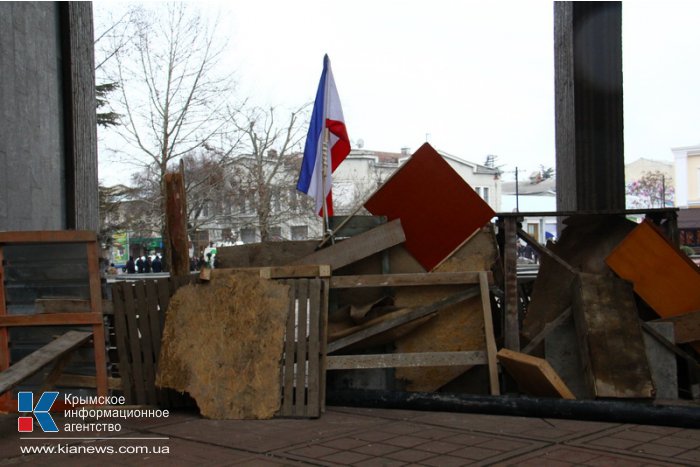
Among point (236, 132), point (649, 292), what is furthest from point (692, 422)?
point (236, 132)

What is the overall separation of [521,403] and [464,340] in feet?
3.46

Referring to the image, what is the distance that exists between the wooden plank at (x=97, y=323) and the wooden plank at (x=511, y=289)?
3922 mm

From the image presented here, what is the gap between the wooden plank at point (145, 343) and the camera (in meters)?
7.01

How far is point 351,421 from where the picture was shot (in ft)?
20.9

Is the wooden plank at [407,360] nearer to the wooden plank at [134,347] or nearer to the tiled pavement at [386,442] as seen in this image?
the tiled pavement at [386,442]

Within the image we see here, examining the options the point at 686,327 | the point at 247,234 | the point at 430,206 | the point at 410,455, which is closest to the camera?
the point at 410,455

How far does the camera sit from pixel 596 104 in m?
10.2

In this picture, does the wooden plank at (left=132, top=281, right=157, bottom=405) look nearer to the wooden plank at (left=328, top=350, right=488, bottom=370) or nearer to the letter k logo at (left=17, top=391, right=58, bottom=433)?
the letter k logo at (left=17, top=391, right=58, bottom=433)

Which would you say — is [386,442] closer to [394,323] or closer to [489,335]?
[394,323]

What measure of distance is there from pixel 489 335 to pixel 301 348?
71.8 inches

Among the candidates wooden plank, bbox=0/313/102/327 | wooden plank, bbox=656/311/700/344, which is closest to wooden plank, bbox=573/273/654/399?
wooden plank, bbox=656/311/700/344

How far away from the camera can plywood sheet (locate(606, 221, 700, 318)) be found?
23.3 ft

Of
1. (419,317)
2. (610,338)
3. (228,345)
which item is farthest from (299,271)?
(610,338)

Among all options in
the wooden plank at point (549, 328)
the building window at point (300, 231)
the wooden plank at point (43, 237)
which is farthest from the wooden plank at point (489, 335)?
the building window at point (300, 231)
